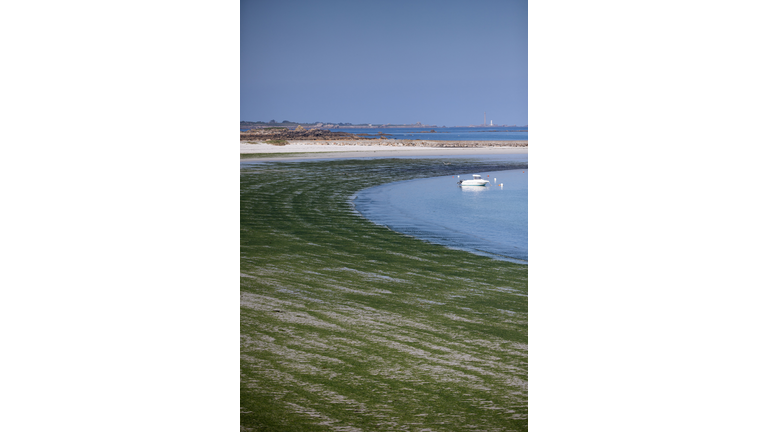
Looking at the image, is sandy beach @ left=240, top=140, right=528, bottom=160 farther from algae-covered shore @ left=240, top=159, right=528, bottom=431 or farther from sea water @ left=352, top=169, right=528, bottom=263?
algae-covered shore @ left=240, top=159, right=528, bottom=431

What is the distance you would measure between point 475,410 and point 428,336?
2.80ft

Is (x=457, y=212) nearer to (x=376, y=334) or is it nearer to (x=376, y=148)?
(x=376, y=334)

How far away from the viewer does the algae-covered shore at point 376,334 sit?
2.72 metres

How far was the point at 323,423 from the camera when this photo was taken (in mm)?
2588

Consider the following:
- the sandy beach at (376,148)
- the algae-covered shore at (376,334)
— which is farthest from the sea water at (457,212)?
the sandy beach at (376,148)

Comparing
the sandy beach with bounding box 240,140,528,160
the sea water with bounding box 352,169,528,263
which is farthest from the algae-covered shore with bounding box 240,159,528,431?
the sandy beach with bounding box 240,140,528,160

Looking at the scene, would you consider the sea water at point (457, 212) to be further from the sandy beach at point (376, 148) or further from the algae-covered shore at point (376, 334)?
the sandy beach at point (376, 148)

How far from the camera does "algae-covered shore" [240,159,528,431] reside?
272cm

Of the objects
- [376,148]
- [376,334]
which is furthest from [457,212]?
[376,148]
